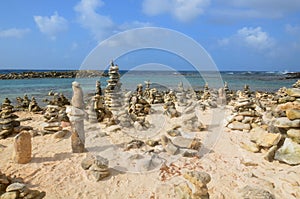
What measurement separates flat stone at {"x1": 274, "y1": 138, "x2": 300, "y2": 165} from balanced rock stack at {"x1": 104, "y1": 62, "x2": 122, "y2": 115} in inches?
288

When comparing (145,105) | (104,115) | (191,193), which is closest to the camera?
(191,193)

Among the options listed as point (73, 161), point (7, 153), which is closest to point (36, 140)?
point (7, 153)

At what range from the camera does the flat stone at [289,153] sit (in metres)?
6.69

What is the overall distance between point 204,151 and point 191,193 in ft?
10.2

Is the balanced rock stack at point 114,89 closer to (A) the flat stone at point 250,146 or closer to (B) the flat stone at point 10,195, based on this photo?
(A) the flat stone at point 250,146

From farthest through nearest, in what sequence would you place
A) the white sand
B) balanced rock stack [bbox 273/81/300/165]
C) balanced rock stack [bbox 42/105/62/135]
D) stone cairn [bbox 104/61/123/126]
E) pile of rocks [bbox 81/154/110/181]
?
stone cairn [bbox 104/61/123/126]
balanced rock stack [bbox 42/105/62/135]
balanced rock stack [bbox 273/81/300/165]
pile of rocks [bbox 81/154/110/181]
the white sand

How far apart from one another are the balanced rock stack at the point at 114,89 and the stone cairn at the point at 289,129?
6975 millimetres

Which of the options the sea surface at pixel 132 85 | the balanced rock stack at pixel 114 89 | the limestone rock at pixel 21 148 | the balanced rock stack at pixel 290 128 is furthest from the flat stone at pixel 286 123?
the sea surface at pixel 132 85

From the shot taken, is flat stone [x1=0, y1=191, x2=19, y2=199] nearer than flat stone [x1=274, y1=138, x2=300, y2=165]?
Yes

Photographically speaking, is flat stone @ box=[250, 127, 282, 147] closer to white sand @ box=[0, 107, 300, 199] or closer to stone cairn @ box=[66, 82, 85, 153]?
white sand @ box=[0, 107, 300, 199]

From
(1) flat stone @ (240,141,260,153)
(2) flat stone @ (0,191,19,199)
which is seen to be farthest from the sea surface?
(2) flat stone @ (0,191,19,199)

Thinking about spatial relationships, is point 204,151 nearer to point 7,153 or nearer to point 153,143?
point 153,143

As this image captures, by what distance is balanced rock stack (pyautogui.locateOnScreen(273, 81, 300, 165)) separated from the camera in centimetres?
681

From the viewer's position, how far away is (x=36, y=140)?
8.92m
